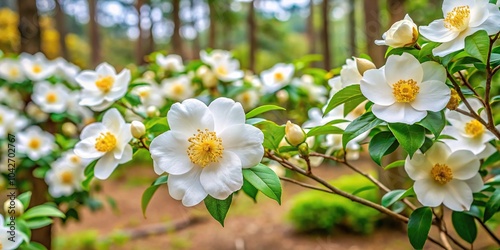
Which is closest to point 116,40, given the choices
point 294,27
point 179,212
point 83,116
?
point 294,27

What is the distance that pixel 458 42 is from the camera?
0.52 meters

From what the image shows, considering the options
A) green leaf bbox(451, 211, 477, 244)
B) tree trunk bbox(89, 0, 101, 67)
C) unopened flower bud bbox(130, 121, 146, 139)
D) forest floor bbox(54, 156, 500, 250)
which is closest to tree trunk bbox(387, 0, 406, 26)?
forest floor bbox(54, 156, 500, 250)

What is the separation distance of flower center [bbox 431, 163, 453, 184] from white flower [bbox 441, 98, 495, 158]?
0.10 meters

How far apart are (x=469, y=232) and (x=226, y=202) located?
465mm

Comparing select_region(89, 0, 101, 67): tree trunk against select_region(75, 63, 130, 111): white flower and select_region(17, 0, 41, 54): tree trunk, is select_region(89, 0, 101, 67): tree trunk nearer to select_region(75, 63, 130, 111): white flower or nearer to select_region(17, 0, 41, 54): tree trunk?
select_region(17, 0, 41, 54): tree trunk

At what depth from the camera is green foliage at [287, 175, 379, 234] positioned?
2.69m

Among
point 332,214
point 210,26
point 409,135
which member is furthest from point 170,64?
point 210,26

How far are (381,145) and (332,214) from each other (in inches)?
90.0

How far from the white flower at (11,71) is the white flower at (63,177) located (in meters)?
0.43

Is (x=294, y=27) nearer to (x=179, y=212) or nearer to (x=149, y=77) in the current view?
(x=179, y=212)

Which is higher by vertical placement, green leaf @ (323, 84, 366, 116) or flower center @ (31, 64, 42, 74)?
green leaf @ (323, 84, 366, 116)

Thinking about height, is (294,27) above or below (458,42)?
below

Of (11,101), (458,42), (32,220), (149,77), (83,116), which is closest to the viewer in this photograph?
(458,42)

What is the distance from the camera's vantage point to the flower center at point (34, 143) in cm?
142
